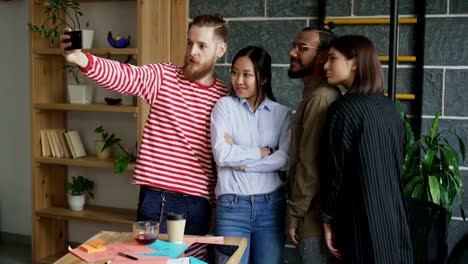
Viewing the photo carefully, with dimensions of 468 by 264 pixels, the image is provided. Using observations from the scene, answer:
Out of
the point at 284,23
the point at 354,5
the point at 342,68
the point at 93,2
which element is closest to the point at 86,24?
the point at 93,2

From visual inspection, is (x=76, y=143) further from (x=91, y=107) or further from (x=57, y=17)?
(x=57, y=17)

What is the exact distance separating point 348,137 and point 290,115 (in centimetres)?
41

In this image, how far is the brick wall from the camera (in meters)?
3.18

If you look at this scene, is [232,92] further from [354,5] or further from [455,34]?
[455,34]

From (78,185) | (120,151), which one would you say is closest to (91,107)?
(120,151)

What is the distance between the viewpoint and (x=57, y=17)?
4.02m

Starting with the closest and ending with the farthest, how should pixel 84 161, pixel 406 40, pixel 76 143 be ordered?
pixel 406 40, pixel 84 161, pixel 76 143

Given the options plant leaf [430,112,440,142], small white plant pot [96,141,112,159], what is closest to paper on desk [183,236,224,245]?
plant leaf [430,112,440,142]

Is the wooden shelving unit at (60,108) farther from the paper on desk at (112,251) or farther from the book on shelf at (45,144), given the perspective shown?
the paper on desk at (112,251)

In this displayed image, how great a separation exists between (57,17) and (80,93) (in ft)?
2.05

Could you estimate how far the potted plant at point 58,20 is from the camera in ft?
12.5

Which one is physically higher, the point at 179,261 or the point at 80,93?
the point at 80,93

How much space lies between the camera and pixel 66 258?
166 centimetres

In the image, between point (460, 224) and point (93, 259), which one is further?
point (460, 224)
